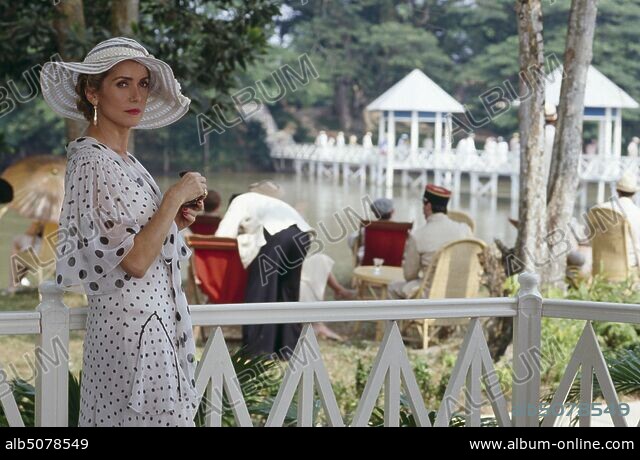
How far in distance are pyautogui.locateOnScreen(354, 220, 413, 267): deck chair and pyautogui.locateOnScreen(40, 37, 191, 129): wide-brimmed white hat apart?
5.04m

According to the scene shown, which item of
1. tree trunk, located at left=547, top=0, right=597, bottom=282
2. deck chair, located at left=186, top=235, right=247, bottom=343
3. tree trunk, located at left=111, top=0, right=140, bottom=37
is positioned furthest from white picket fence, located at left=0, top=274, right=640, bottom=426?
tree trunk, located at left=111, top=0, right=140, bottom=37

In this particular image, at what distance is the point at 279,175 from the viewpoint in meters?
36.5

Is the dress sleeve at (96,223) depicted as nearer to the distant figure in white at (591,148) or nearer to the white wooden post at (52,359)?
the white wooden post at (52,359)

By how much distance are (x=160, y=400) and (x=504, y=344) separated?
3.94m

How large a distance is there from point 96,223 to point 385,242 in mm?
5449

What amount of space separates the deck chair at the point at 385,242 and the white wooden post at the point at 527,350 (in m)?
4.56

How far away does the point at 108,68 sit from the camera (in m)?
2.16

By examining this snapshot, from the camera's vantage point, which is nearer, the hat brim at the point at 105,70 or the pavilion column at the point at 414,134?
the hat brim at the point at 105,70

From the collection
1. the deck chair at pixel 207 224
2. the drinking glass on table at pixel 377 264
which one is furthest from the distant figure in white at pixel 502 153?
the deck chair at pixel 207 224

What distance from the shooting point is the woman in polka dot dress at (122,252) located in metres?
2.12

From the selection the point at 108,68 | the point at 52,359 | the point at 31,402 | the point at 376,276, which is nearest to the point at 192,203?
the point at 108,68
